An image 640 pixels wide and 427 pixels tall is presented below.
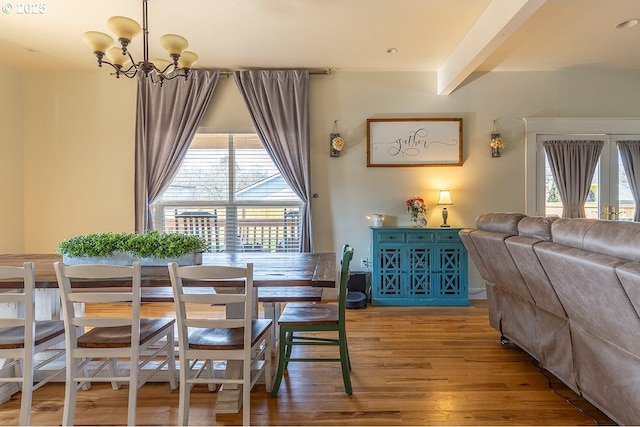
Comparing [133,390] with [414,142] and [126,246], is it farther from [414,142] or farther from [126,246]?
[414,142]

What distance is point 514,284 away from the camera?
8.09 ft

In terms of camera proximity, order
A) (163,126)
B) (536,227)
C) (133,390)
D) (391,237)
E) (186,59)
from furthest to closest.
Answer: (163,126), (391,237), (186,59), (536,227), (133,390)

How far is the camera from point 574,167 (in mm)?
4391

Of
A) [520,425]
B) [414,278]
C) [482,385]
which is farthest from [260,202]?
[520,425]

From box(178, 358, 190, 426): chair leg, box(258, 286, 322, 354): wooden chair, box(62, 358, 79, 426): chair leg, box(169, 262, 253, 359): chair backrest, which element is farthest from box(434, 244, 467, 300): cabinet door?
box(62, 358, 79, 426): chair leg

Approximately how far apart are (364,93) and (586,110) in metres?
→ 2.80

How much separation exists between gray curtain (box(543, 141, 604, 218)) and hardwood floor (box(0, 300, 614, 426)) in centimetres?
252

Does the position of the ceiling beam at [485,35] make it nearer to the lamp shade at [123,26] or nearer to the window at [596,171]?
the window at [596,171]

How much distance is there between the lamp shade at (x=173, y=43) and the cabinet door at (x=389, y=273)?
2.83 m

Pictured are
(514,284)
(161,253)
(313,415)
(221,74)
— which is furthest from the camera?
(221,74)

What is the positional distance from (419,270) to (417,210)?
74 centimetres

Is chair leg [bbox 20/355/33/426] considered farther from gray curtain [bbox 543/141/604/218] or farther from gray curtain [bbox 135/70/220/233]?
gray curtain [bbox 543/141/604/218]

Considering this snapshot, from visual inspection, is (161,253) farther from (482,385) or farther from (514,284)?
(514,284)

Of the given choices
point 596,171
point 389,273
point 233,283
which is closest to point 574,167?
point 596,171
